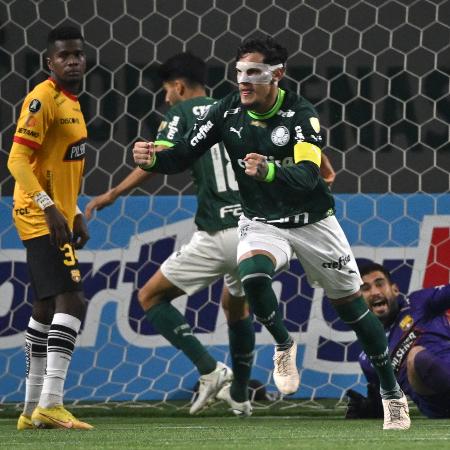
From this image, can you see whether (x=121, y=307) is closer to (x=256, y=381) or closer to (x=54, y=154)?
(x=256, y=381)

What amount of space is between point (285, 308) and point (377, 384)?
3.51 ft

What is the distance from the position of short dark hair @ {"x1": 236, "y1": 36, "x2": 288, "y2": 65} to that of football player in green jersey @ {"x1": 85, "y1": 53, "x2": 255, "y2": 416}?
3.59ft

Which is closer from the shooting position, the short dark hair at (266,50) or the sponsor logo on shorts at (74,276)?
the short dark hair at (266,50)

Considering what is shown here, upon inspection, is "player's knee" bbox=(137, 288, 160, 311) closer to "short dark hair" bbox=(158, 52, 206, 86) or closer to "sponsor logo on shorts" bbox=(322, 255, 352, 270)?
"short dark hair" bbox=(158, 52, 206, 86)

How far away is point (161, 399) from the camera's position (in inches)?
291

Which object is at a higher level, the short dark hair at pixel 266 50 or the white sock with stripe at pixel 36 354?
the short dark hair at pixel 266 50

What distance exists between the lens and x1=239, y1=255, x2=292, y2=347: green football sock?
5.40 m

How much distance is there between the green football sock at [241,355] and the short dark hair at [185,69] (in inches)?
49.4

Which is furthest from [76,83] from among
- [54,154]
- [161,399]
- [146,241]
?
[161,399]

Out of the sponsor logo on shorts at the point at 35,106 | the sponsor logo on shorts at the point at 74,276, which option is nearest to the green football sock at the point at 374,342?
the sponsor logo on shorts at the point at 74,276

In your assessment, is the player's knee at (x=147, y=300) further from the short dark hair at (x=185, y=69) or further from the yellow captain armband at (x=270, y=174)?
the yellow captain armband at (x=270, y=174)

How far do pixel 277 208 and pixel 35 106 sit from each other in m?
1.12

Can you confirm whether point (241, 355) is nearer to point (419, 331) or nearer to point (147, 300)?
point (147, 300)

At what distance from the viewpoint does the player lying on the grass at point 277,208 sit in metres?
5.48
